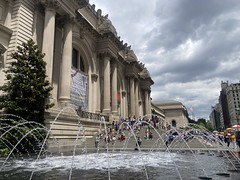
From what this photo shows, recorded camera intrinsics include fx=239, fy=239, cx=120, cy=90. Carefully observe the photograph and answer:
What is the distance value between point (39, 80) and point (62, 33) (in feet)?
36.9

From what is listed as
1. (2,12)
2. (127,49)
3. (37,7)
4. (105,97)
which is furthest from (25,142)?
(127,49)

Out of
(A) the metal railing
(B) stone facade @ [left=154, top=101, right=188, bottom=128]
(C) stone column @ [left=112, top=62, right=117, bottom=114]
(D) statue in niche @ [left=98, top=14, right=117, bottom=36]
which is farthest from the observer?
(B) stone facade @ [left=154, top=101, right=188, bottom=128]

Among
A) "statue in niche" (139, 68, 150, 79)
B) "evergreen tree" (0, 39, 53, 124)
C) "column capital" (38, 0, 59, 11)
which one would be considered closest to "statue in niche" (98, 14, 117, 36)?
"column capital" (38, 0, 59, 11)

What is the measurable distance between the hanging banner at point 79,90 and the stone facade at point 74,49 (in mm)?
132

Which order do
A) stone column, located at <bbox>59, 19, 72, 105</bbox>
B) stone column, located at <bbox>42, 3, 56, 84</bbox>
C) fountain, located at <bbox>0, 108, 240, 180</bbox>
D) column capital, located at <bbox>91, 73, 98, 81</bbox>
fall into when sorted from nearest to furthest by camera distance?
fountain, located at <bbox>0, 108, 240, 180</bbox>
stone column, located at <bbox>42, 3, 56, 84</bbox>
stone column, located at <bbox>59, 19, 72, 105</bbox>
column capital, located at <bbox>91, 73, 98, 81</bbox>

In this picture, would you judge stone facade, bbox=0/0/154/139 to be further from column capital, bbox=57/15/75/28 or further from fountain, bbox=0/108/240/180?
fountain, bbox=0/108/240/180

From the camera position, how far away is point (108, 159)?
33.1 ft

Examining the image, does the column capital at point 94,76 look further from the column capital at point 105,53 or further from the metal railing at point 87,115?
the metal railing at point 87,115

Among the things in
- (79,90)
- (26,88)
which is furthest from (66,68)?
(26,88)

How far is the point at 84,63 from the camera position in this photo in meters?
35.0

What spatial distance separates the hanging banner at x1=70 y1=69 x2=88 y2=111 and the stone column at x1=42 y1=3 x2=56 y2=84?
8.36 m

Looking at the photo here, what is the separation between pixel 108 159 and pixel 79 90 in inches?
879

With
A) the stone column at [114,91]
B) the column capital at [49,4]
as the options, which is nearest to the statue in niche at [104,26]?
the stone column at [114,91]

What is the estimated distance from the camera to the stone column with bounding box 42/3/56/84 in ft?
70.9
